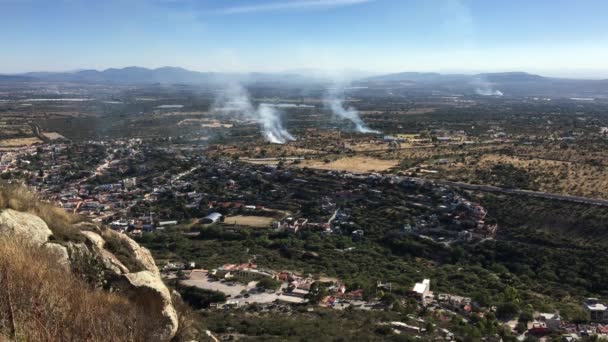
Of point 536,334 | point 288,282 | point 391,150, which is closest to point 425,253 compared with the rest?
point 288,282

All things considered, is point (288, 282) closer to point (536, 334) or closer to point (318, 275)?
point (318, 275)

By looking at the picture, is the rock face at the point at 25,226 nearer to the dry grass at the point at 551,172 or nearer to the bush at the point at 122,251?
the bush at the point at 122,251

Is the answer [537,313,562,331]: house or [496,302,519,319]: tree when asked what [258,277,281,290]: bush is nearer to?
[496,302,519,319]: tree

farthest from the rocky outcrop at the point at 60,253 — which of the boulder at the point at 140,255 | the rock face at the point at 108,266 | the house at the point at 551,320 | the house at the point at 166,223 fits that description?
the house at the point at 166,223

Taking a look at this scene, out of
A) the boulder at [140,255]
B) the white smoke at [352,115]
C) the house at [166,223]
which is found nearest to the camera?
the boulder at [140,255]

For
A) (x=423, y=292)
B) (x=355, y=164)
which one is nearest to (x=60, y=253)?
(x=423, y=292)

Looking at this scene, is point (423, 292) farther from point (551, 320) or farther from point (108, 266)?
point (108, 266)

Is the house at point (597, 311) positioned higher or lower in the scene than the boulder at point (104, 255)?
lower

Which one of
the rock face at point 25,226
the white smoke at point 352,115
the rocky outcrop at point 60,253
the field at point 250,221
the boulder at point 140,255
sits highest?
the rock face at point 25,226
